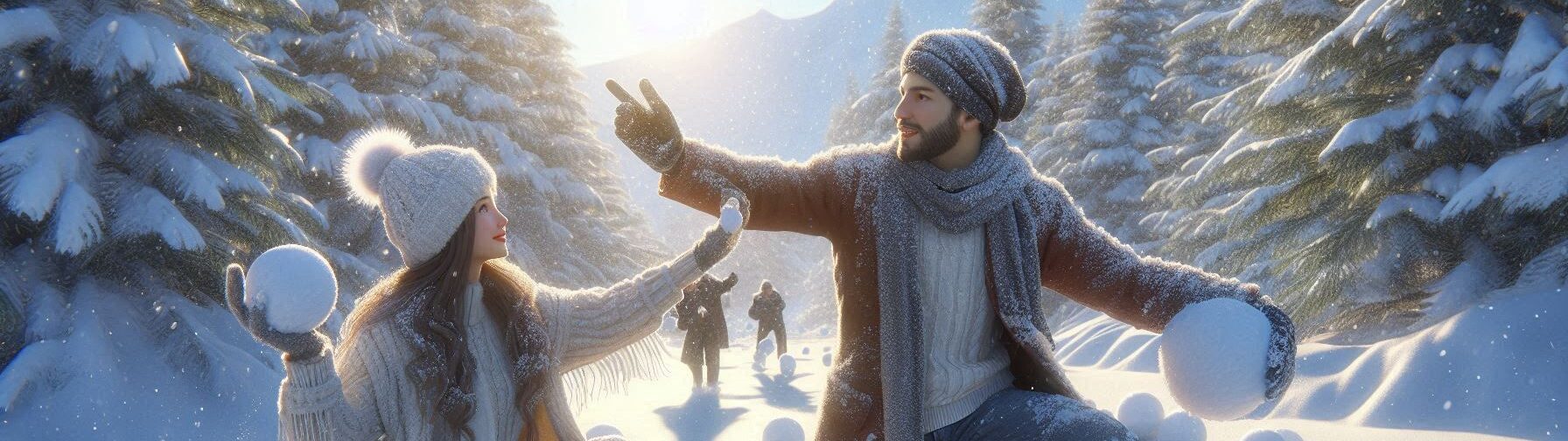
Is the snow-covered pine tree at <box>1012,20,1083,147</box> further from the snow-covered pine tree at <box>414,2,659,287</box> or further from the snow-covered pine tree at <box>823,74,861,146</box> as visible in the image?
the snow-covered pine tree at <box>823,74,861,146</box>

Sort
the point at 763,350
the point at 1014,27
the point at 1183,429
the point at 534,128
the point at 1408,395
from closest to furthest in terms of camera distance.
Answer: the point at 1183,429 < the point at 1408,395 < the point at 763,350 < the point at 534,128 < the point at 1014,27

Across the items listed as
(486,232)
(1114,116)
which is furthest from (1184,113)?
(486,232)

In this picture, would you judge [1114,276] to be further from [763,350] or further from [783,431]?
[763,350]

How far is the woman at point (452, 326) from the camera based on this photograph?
2879mm

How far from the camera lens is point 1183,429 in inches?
217

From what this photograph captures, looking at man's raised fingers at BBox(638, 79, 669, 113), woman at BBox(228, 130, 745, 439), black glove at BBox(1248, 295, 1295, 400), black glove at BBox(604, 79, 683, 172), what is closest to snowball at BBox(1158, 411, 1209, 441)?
black glove at BBox(1248, 295, 1295, 400)

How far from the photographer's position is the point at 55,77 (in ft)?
24.1

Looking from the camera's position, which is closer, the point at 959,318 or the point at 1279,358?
the point at 1279,358

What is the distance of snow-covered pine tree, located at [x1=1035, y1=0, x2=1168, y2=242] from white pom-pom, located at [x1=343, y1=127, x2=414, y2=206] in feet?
57.1

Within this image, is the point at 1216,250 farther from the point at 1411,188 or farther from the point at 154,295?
the point at 154,295

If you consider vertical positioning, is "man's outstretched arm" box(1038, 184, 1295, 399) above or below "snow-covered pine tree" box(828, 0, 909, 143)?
above

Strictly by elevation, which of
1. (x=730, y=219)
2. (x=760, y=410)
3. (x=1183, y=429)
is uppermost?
(x=730, y=219)

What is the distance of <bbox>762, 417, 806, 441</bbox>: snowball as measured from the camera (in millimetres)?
6094

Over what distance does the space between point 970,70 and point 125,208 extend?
22.7 feet
